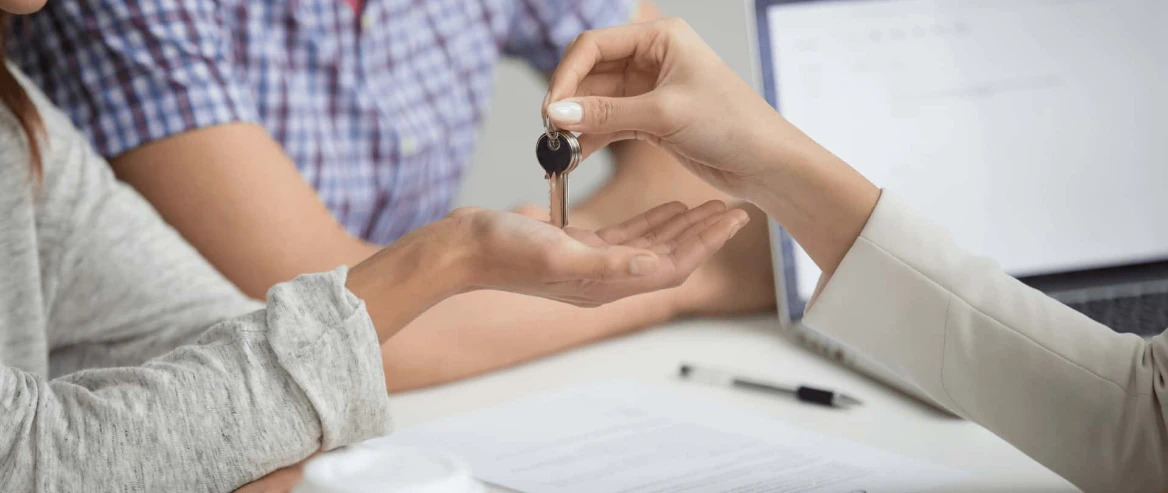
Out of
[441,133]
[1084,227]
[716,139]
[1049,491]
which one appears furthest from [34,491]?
[1084,227]

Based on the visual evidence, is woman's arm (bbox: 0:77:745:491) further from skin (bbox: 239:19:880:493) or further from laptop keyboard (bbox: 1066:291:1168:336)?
laptop keyboard (bbox: 1066:291:1168:336)

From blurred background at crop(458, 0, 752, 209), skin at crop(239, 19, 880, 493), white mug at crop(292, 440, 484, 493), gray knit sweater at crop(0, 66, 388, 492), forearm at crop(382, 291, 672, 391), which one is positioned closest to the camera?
white mug at crop(292, 440, 484, 493)

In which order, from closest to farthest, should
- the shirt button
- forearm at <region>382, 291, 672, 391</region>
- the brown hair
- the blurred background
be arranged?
1. the brown hair
2. forearm at <region>382, 291, 672, 391</region>
3. the shirt button
4. the blurred background

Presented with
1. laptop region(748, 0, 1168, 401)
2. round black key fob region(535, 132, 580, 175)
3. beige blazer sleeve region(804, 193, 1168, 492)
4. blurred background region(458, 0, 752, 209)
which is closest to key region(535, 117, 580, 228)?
round black key fob region(535, 132, 580, 175)

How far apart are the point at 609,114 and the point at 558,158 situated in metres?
0.06

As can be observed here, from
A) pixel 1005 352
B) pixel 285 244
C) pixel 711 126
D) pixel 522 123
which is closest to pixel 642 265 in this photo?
pixel 711 126

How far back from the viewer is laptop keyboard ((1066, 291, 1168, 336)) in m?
1.06

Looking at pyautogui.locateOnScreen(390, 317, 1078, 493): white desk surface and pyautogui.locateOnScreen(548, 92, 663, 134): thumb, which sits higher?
pyautogui.locateOnScreen(548, 92, 663, 134): thumb

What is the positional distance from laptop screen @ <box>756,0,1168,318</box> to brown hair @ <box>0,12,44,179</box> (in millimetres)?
702

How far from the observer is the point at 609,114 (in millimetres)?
724

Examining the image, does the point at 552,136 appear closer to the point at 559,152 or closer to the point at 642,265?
the point at 559,152

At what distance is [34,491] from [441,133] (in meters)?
0.80

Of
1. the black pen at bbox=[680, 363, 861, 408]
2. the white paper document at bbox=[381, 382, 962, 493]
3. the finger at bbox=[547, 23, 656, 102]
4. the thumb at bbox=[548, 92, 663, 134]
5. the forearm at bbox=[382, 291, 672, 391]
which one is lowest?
the white paper document at bbox=[381, 382, 962, 493]

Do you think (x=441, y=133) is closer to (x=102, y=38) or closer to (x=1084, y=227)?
(x=102, y=38)
